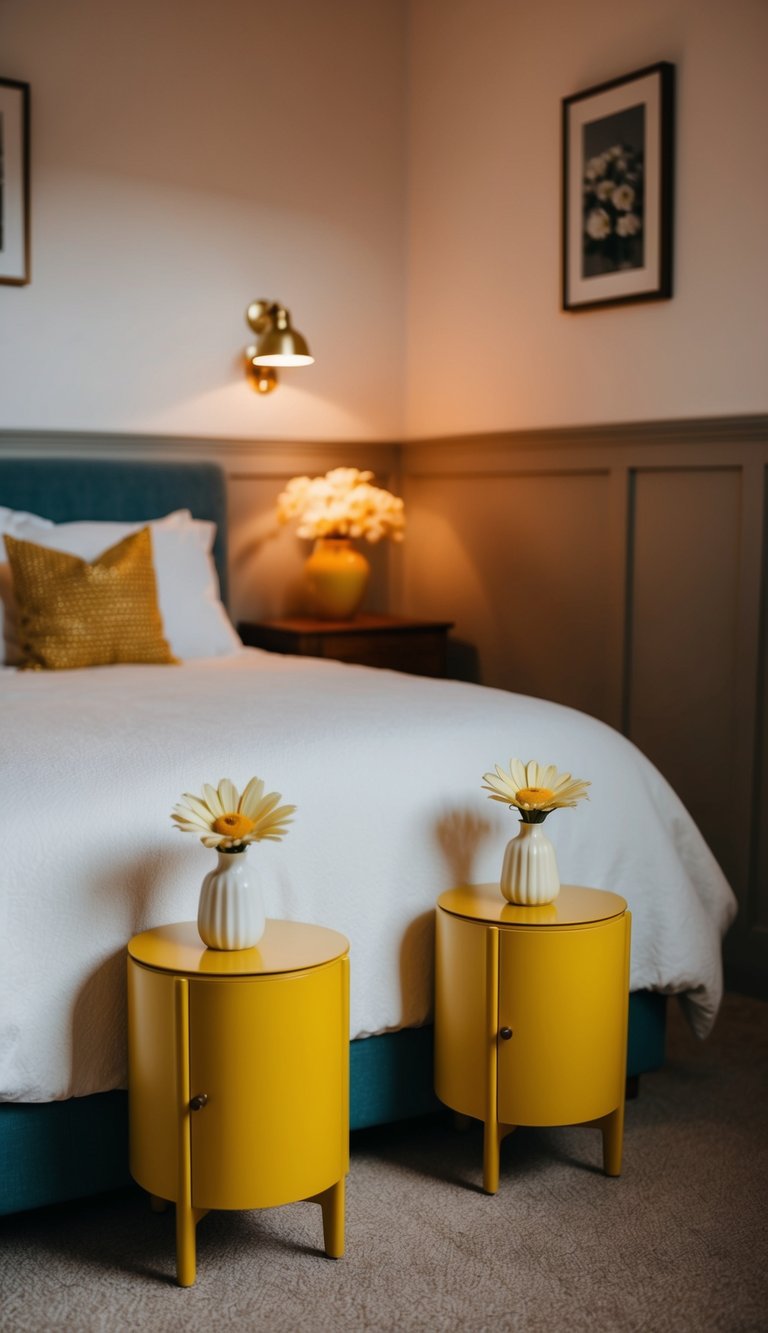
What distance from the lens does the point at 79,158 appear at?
13.2ft

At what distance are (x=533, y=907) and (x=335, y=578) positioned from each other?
217cm

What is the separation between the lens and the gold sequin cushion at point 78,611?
11.0 ft

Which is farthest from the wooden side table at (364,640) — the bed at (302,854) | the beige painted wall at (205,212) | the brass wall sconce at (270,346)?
the bed at (302,854)

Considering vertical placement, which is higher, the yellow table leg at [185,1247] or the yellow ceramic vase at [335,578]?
Answer: the yellow ceramic vase at [335,578]

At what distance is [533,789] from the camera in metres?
2.39

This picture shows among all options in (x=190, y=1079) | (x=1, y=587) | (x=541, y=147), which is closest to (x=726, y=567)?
(x=541, y=147)

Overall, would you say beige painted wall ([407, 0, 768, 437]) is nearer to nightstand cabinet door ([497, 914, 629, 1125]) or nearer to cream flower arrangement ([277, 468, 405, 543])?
cream flower arrangement ([277, 468, 405, 543])

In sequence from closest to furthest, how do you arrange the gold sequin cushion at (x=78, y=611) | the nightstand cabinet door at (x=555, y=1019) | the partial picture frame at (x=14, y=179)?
the nightstand cabinet door at (x=555, y=1019) → the gold sequin cushion at (x=78, y=611) → the partial picture frame at (x=14, y=179)

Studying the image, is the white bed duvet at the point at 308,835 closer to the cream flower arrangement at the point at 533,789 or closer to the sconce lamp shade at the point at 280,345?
the cream flower arrangement at the point at 533,789

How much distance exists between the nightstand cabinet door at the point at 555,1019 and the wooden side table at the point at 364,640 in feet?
6.55

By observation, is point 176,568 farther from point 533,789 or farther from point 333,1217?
point 333,1217

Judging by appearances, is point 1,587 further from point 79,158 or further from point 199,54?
point 199,54

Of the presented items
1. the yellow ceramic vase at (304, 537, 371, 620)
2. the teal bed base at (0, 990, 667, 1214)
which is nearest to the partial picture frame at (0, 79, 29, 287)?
the yellow ceramic vase at (304, 537, 371, 620)

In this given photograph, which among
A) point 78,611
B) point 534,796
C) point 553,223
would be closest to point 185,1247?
point 534,796
